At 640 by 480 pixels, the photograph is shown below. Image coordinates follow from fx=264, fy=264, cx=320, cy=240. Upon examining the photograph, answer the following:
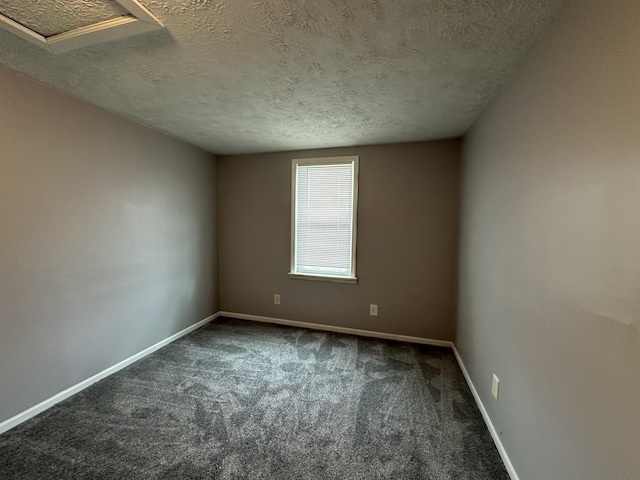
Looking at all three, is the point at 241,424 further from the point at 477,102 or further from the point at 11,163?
the point at 477,102

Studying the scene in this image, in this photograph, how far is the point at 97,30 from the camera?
1214mm

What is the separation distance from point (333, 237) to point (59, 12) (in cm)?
265

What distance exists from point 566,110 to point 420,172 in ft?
6.04

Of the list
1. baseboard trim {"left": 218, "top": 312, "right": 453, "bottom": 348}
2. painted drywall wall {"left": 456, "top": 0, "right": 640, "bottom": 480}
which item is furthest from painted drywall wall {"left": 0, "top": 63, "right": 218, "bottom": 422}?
painted drywall wall {"left": 456, "top": 0, "right": 640, "bottom": 480}

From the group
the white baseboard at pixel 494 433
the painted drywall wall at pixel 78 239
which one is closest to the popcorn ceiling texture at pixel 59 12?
the painted drywall wall at pixel 78 239

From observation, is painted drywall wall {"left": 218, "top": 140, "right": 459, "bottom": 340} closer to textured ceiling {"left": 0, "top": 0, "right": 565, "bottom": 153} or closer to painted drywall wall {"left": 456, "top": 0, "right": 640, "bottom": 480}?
textured ceiling {"left": 0, "top": 0, "right": 565, "bottom": 153}

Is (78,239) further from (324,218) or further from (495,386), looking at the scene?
(495,386)

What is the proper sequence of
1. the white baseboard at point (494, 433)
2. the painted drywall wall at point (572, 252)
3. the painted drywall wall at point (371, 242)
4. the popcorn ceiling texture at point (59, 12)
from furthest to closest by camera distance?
the painted drywall wall at point (371, 242)
the white baseboard at point (494, 433)
the popcorn ceiling texture at point (59, 12)
the painted drywall wall at point (572, 252)

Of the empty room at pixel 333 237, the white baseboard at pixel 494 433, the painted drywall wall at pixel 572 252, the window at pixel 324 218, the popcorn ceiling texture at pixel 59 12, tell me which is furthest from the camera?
the window at pixel 324 218

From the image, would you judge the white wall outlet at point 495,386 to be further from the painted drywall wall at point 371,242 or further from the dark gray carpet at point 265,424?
the painted drywall wall at point 371,242

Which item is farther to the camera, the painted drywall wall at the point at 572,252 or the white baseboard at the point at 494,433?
the white baseboard at the point at 494,433

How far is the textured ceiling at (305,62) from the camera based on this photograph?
112cm

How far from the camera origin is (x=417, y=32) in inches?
48.1

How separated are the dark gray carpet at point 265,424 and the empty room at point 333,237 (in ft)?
0.06
